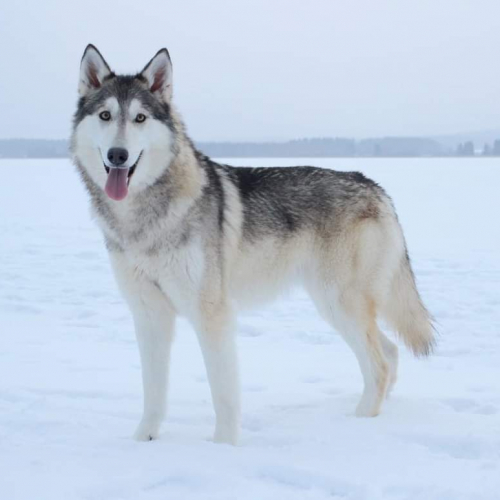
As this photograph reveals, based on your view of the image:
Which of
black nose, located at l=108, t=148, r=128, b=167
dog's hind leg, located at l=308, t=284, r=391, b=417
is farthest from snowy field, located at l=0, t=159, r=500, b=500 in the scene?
black nose, located at l=108, t=148, r=128, b=167

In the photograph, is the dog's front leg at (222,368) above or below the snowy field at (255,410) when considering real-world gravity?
above

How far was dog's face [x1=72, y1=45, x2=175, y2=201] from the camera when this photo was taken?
3.38 metres

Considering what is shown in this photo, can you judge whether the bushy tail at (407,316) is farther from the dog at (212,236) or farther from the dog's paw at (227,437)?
the dog's paw at (227,437)

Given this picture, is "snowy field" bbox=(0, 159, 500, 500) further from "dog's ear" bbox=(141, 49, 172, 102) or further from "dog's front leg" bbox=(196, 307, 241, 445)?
"dog's ear" bbox=(141, 49, 172, 102)

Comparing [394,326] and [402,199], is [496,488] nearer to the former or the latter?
[394,326]

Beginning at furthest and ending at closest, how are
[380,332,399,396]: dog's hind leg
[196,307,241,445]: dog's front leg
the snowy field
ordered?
1. [380,332,399,396]: dog's hind leg
2. [196,307,241,445]: dog's front leg
3. the snowy field

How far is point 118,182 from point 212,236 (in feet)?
2.04

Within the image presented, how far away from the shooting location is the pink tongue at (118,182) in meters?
3.42

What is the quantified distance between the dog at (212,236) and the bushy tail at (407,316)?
0.02 metres

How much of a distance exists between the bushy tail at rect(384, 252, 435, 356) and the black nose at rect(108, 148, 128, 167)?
222cm

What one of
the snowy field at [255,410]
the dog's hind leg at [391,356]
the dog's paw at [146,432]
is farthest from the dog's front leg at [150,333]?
the dog's hind leg at [391,356]

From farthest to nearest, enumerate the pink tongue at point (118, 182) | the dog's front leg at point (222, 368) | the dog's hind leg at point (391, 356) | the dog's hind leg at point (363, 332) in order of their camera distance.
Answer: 1. the dog's hind leg at point (391, 356)
2. the dog's hind leg at point (363, 332)
3. the dog's front leg at point (222, 368)
4. the pink tongue at point (118, 182)

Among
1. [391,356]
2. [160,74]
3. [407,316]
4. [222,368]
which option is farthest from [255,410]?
[160,74]

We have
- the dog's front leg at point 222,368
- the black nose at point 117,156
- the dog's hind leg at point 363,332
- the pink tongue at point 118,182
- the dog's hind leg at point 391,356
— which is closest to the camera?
the black nose at point 117,156
